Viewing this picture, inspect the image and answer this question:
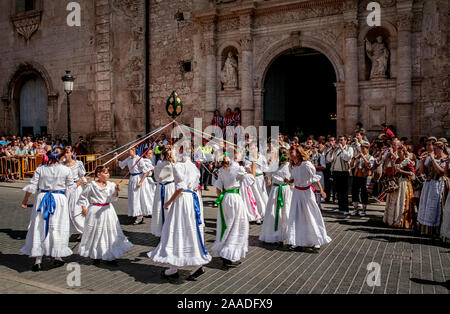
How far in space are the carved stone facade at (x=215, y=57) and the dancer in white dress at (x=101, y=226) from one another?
10565mm

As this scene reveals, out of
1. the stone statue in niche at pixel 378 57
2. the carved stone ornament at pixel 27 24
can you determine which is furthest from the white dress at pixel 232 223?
the carved stone ornament at pixel 27 24

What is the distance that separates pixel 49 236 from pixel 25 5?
22.8 meters

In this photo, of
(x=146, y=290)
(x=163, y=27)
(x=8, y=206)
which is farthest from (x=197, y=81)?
(x=146, y=290)

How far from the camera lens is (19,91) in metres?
24.3

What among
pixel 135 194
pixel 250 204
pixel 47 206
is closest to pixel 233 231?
pixel 47 206

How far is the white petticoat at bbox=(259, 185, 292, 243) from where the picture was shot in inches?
297

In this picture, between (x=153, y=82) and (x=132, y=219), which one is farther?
(x=153, y=82)

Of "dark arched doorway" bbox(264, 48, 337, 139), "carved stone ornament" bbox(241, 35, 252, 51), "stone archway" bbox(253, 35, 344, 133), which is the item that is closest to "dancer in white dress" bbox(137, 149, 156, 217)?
"stone archway" bbox(253, 35, 344, 133)

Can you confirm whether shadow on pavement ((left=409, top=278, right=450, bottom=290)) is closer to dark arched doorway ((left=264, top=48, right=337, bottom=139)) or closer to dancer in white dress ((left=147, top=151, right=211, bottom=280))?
dancer in white dress ((left=147, top=151, right=211, bottom=280))

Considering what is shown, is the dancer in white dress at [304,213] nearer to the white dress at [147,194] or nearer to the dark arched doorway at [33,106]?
the white dress at [147,194]

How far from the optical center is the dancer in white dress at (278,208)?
7555 millimetres
